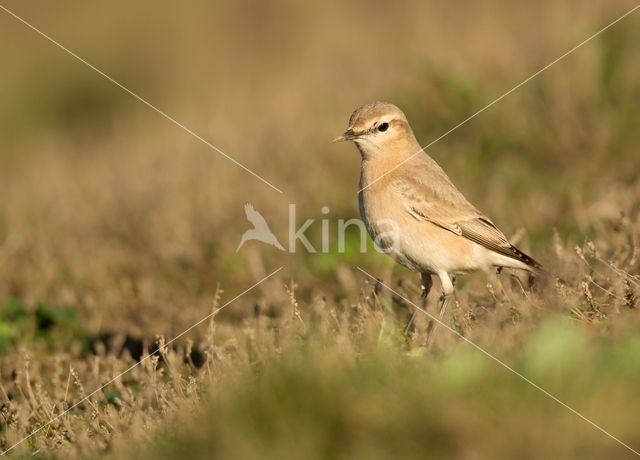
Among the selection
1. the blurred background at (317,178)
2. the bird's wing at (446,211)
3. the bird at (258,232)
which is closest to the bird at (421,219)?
the bird's wing at (446,211)

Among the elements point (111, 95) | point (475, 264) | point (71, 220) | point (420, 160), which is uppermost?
point (420, 160)

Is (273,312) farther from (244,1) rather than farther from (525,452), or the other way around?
(244,1)

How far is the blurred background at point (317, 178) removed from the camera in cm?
775

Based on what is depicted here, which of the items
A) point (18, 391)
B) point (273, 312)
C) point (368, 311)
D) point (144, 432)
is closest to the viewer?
point (144, 432)

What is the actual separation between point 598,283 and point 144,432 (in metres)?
2.75

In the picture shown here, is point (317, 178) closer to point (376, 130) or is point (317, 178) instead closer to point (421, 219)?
point (376, 130)

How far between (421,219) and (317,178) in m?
3.76

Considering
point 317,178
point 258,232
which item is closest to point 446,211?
point 258,232

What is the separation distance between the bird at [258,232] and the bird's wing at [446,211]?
99.8 inches

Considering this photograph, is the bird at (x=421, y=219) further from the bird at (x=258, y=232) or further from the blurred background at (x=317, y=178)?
the bird at (x=258, y=232)

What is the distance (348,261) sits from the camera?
8.30m

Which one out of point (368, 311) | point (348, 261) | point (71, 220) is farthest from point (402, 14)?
point (368, 311)

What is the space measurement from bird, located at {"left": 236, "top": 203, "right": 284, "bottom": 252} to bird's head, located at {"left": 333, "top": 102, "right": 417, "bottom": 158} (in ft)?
7.40

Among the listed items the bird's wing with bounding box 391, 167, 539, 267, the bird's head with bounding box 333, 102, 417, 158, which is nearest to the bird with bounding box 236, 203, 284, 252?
the bird's head with bounding box 333, 102, 417, 158
